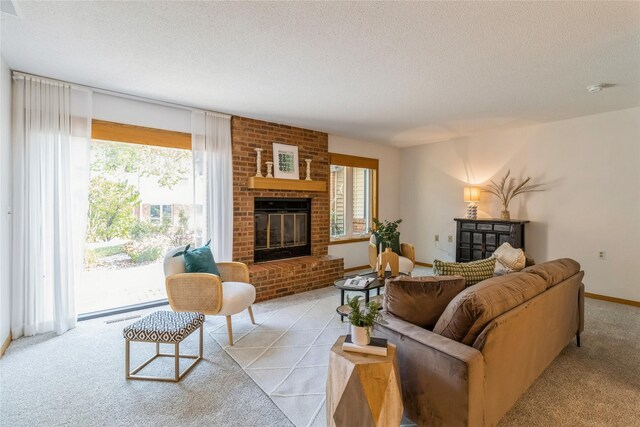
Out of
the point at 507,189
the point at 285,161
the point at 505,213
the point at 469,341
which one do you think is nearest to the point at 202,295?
the point at 469,341

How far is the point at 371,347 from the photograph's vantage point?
1.47 m

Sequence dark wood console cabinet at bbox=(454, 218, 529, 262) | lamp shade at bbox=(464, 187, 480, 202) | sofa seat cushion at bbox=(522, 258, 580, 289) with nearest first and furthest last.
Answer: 1. sofa seat cushion at bbox=(522, 258, 580, 289)
2. dark wood console cabinet at bbox=(454, 218, 529, 262)
3. lamp shade at bbox=(464, 187, 480, 202)

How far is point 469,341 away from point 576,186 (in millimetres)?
3990

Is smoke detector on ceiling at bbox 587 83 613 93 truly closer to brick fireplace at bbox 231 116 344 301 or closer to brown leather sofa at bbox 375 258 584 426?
brown leather sofa at bbox 375 258 584 426

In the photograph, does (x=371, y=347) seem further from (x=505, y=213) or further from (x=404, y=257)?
(x=505, y=213)

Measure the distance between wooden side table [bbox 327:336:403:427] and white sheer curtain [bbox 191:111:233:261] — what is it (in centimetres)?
287

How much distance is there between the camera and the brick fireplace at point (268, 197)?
4.09 m

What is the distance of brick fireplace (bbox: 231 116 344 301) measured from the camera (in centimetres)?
409

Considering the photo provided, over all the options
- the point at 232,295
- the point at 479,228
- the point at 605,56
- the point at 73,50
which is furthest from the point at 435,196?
the point at 73,50

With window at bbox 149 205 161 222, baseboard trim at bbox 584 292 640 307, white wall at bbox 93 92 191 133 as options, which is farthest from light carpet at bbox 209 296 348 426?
baseboard trim at bbox 584 292 640 307

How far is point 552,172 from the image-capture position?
4395mm

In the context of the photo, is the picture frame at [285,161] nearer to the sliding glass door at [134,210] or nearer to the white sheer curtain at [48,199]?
the sliding glass door at [134,210]

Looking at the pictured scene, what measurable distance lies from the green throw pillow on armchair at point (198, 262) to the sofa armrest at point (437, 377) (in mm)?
1927

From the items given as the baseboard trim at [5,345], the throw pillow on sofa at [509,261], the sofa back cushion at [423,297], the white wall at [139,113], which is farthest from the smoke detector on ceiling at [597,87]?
the baseboard trim at [5,345]
